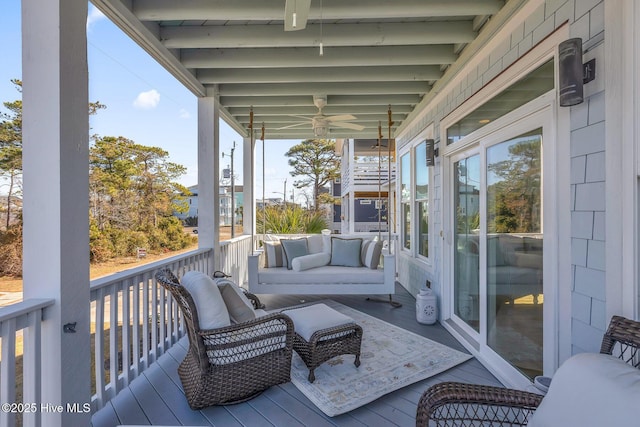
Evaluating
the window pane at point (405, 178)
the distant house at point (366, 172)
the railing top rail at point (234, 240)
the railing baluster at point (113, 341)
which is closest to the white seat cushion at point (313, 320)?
the railing baluster at point (113, 341)

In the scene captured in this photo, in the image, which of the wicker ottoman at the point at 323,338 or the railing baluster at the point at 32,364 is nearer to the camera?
the railing baluster at the point at 32,364

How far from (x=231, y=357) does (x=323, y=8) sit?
2838 millimetres

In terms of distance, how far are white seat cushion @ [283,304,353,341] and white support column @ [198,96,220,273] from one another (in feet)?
5.78

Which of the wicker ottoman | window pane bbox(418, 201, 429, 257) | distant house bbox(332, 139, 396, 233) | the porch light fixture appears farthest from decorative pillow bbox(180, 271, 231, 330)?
distant house bbox(332, 139, 396, 233)

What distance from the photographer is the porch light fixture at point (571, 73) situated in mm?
1720

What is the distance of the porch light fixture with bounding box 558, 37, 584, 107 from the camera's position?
5.64ft

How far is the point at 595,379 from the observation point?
1132 mm

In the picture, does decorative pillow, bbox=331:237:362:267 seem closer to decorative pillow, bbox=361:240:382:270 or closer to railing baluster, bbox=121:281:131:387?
decorative pillow, bbox=361:240:382:270

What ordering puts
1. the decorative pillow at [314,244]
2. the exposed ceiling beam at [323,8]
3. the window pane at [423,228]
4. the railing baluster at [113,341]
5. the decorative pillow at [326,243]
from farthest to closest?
the decorative pillow at [314,244]
the decorative pillow at [326,243]
the window pane at [423,228]
the exposed ceiling beam at [323,8]
the railing baluster at [113,341]

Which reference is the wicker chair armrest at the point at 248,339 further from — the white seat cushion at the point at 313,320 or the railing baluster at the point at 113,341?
the railing baluster at the point at 113,341

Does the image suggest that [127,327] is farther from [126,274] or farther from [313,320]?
[313,320]

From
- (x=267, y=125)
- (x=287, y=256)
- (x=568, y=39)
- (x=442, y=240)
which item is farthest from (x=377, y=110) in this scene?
(x=568, y=39)

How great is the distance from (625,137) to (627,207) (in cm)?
35

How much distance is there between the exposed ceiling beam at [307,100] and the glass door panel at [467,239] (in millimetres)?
1548
